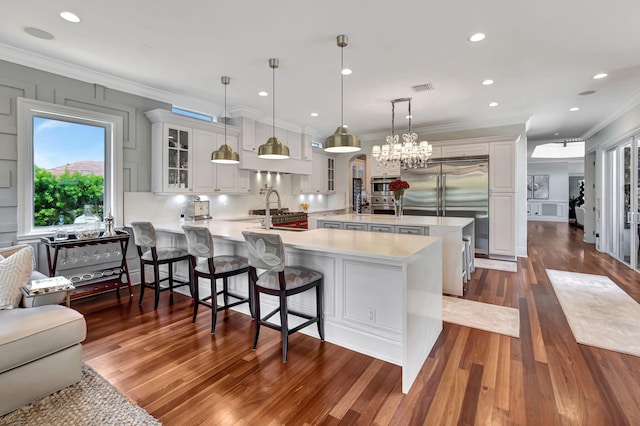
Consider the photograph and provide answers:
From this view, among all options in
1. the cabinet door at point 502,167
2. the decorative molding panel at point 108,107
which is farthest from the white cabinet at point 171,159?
the cabinet door at point 502,167

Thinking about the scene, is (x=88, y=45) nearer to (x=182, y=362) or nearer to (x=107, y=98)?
(x=107, y=98)

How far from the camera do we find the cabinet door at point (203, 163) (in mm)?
4855

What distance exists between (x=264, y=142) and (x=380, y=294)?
439 cm

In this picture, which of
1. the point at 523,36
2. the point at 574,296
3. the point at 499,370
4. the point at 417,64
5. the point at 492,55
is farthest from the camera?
the point at 574,296

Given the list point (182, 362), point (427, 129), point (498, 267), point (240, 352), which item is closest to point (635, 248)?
point (498, 267)

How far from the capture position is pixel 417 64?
11.8 ft

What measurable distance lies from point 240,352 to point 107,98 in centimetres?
372

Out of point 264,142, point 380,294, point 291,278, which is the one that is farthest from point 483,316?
point 264,142

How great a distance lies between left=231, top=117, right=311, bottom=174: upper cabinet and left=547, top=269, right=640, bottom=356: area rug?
4.94 m

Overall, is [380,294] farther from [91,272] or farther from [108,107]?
[108,107]

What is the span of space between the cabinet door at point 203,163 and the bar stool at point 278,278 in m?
2.80

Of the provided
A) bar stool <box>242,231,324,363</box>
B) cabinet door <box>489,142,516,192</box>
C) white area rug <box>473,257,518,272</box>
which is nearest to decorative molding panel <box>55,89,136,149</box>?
bar stool <box>242,231,324,363</box>

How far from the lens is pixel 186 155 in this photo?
475cm

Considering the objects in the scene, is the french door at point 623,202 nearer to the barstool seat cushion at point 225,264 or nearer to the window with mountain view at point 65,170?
the barstool seat cushion at point 225,264
